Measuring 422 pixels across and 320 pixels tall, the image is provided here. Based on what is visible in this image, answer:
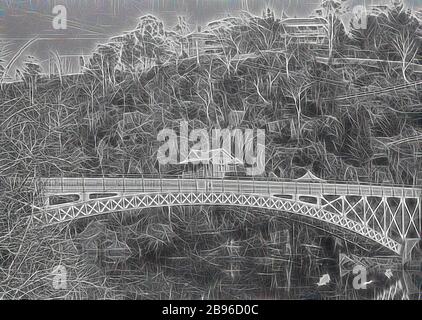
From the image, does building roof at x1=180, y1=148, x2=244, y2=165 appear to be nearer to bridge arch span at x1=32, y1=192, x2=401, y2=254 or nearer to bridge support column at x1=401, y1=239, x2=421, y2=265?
bridge arch span at x1=32, y1=192, x2=401, y2=254

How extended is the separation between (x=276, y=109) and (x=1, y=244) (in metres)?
2.22

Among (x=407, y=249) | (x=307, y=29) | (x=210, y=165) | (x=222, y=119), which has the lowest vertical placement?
(x=407, y=249)

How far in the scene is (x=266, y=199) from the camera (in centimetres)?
609

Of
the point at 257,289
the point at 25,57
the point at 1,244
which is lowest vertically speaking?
the point at 257,289

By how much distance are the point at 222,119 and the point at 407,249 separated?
1689 millimetres

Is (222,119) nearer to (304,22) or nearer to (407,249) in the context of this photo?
(304,22)

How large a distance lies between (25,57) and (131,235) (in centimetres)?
153

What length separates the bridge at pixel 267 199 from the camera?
6.05 meters

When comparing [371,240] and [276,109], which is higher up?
[276,109]

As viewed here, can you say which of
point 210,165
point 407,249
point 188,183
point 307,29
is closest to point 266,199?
point 210,165

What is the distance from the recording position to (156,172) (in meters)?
6.11

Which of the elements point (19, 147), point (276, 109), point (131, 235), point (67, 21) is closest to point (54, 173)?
point (19, 147)

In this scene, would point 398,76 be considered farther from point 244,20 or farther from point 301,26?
point 244,20

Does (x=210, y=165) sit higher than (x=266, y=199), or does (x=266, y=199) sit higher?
(x=210, y=165)
